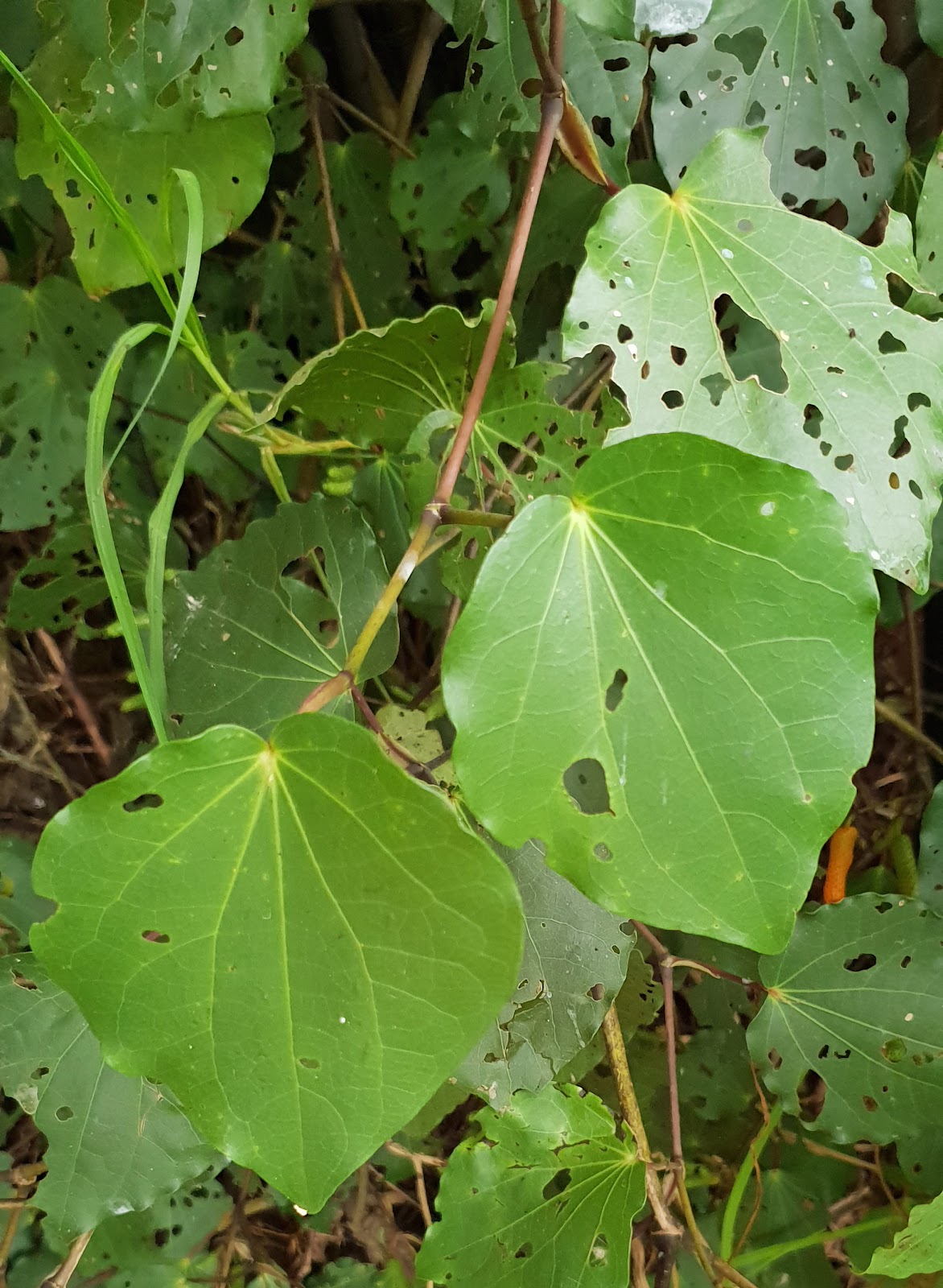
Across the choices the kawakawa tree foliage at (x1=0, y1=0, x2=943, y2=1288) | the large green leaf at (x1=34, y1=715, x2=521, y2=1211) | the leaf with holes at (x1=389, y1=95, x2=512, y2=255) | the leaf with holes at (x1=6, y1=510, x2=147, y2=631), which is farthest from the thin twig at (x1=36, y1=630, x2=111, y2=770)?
the large green leaf at (x1=34, y1=715, x2=521, y2=1211)

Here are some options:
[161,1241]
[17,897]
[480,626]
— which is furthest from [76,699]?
[480,626]

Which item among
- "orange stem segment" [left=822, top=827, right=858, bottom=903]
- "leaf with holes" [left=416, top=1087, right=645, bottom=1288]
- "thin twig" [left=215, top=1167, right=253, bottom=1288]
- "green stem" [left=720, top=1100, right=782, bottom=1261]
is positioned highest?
"leaf with holes" [left=416, top=1087, right=645, bottom=1288]

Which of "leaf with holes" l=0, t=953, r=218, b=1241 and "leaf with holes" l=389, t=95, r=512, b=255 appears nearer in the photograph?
"leaf with holes" l=0, t=953, r=218, b=1241

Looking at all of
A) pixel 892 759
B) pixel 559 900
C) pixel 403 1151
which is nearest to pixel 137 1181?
pixel 403 1151

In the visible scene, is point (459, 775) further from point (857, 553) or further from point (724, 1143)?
point (724, 1143)

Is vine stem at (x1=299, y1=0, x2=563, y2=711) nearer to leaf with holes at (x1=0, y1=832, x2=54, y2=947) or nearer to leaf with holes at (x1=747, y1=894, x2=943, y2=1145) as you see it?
leaf with holes at (x1=747, y1=894, x2=943, y2=1145)

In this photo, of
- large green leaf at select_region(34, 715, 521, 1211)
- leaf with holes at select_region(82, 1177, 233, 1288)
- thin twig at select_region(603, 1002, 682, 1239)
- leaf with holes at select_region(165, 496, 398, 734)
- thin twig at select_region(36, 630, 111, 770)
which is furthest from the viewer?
Answer: thin twig at select_region(36, 630, 111, 770)

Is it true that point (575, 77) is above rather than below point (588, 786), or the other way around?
above

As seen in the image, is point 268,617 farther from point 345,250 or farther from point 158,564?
point 345,250
